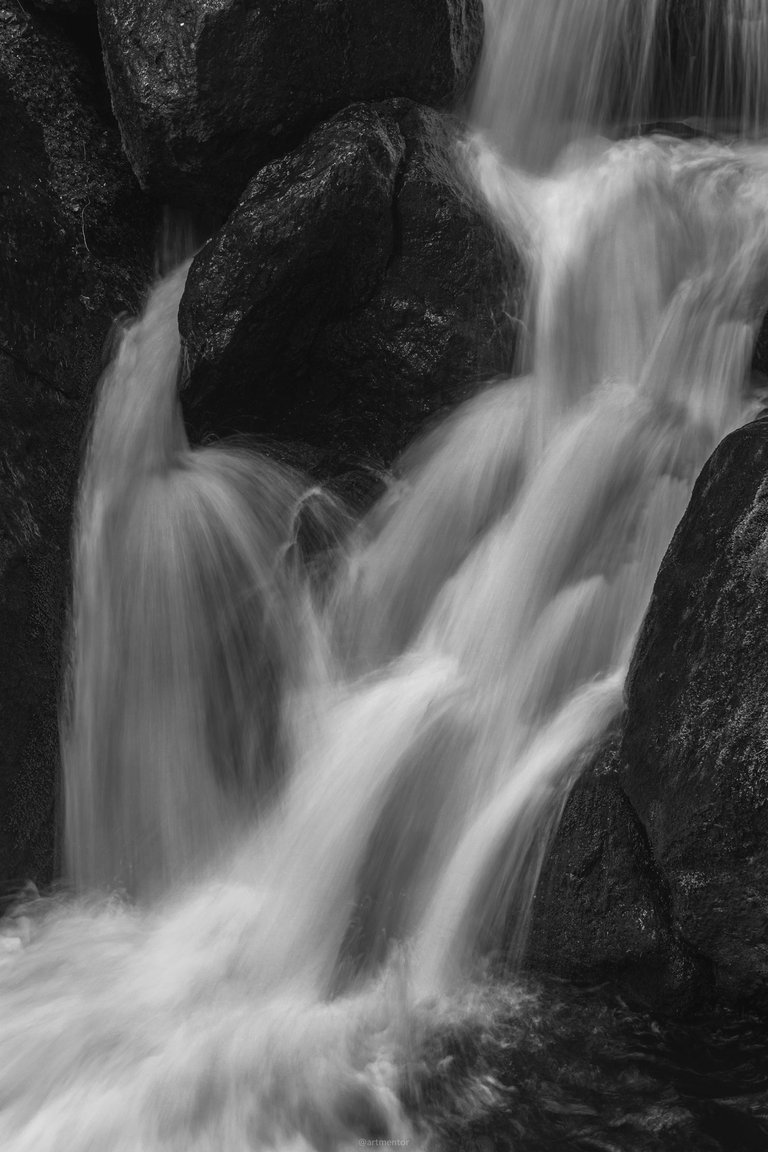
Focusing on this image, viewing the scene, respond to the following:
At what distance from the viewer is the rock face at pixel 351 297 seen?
14.8 feet

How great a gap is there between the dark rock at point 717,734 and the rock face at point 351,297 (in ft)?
5.41

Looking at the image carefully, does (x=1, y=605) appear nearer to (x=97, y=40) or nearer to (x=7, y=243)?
(x=7, y=243)

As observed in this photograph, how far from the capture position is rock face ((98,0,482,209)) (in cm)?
457

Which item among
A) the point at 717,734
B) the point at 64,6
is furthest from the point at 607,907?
the point at 64,6

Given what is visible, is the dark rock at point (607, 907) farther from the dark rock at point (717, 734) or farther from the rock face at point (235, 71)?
the rock face at point (235, 71)

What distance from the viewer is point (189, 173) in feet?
15.7

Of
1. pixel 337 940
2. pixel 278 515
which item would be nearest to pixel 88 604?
pixel 278 515

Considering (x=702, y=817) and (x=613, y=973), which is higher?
(x=702, y=817)

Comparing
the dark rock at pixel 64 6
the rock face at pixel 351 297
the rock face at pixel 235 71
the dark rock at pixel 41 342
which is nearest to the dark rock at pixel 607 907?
the rock face at pixel 351 297

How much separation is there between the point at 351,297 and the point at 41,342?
4.15 feet

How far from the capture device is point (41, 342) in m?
4.75

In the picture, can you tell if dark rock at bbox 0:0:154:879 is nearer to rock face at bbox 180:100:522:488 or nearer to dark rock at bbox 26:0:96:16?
dark rock at bbox 26:0:96:16

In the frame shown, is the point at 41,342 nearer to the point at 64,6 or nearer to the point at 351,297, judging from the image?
the point at 351,297

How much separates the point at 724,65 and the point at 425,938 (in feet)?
14.3
